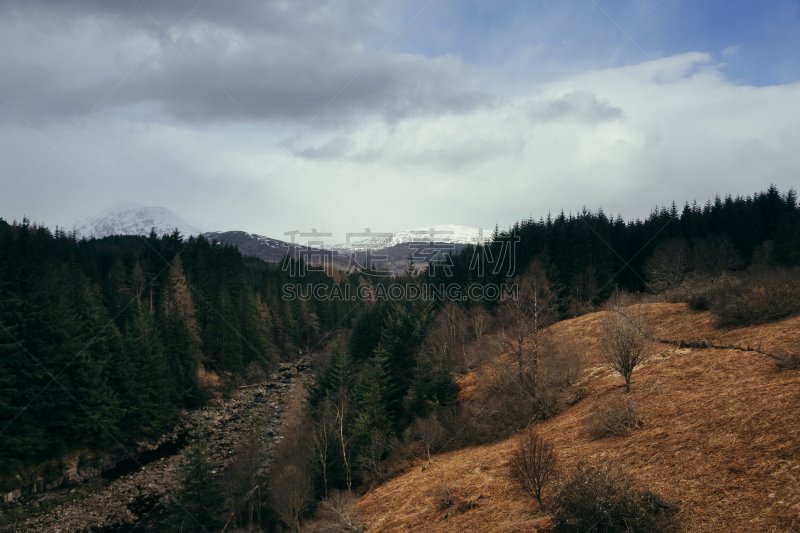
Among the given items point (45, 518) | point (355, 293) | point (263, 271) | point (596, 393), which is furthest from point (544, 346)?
point (263, 271)

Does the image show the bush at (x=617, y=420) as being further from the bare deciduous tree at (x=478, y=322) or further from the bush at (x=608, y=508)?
the bare deciduous tree at (x=478, y=322)

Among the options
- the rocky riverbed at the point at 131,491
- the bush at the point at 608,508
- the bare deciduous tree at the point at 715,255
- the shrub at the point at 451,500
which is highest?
the bare deciduous tree at the point at 715,255

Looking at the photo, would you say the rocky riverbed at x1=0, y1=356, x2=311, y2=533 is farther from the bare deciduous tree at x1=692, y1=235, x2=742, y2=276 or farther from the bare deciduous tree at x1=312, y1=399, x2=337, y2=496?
the bare deciduous tree at x1=692, y1=235, x2=742, y2=276

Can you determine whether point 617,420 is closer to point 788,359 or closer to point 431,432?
point 788,359

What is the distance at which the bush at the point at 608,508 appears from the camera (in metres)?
8.38

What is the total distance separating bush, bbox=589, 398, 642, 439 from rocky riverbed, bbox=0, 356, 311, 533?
24.8 meters

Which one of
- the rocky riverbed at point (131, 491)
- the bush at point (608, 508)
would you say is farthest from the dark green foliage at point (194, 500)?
the bush at point (608, 508)

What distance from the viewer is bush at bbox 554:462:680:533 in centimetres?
838

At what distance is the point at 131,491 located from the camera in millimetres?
29625

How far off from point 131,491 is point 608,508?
115 feet

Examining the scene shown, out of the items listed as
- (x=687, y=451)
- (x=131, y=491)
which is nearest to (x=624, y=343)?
(x=687, y=451)

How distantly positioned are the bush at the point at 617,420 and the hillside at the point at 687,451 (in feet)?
1.34

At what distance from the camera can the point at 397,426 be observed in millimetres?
32344

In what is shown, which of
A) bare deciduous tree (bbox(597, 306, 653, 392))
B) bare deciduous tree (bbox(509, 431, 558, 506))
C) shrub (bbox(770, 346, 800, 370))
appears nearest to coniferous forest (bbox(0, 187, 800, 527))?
bare deciduous tree (bbox(597, 306, 653, 392))
